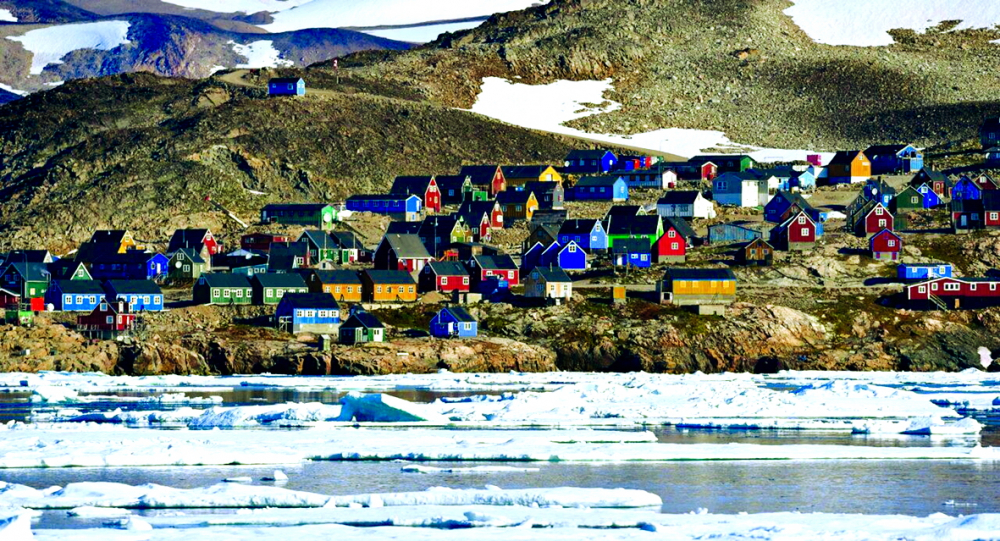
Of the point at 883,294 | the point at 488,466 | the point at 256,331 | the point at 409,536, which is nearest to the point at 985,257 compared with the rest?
the point at 883,294

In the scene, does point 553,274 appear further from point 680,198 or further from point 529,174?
point 529,174

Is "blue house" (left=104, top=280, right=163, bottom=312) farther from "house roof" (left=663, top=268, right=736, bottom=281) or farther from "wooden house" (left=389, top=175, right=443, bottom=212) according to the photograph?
"wooden house" (left=389, top=175, right=443, bottom=212)

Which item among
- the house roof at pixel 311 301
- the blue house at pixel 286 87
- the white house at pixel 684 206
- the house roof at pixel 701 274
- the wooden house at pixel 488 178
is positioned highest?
the blue house at pixel 286 87

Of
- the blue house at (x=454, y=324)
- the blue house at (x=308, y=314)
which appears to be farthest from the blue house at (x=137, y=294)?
the blue house at (x=454, y=324)

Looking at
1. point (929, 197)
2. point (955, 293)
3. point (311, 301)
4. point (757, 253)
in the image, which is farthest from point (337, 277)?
point (929, 197)

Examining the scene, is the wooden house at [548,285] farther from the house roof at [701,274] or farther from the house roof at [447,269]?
the house roof at [447,269]

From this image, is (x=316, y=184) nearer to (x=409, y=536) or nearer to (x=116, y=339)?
(x=116, y=339)

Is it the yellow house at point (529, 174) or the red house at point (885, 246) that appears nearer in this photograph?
the red house at point (885, 246)
